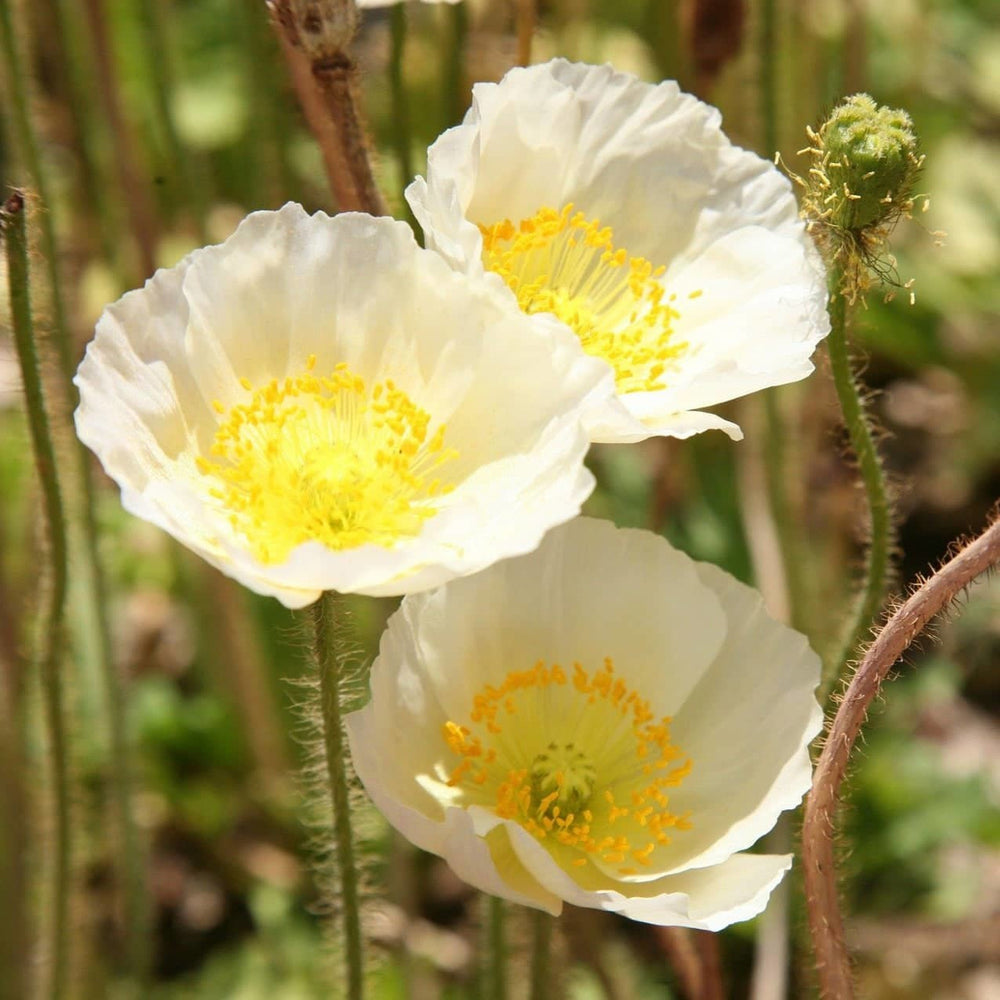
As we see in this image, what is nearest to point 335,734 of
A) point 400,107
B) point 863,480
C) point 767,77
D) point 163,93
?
point 863,480

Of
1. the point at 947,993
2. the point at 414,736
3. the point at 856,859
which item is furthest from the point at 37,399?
the point at 947,993

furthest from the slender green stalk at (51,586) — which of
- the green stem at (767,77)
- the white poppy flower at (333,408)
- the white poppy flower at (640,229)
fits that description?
the green stem at (767,77)

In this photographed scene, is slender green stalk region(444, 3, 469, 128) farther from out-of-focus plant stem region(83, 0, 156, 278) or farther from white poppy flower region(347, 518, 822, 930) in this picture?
white poppy flower region(347, 518, 822, 930)

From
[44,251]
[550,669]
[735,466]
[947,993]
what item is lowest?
[947,993]

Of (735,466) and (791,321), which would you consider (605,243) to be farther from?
(735,466)

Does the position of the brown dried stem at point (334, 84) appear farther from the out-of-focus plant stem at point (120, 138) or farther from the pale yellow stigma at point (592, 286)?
the out-of-focus plant stem at point (120, 138)

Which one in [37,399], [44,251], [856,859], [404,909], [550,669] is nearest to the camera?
[37,399]
